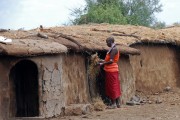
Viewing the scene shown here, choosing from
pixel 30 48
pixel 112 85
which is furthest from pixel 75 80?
pixel 30 48

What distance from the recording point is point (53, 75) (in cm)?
1127

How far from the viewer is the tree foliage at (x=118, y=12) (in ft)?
93.6

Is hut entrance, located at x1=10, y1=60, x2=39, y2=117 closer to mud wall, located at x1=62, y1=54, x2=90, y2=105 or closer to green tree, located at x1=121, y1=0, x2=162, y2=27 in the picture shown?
mud wall, located at x1=62, y1=54, x2=90, y2=105

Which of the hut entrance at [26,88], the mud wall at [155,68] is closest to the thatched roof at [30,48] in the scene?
the hut entrance at [26,88]

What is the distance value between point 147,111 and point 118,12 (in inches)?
710

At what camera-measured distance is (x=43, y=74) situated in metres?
11.0

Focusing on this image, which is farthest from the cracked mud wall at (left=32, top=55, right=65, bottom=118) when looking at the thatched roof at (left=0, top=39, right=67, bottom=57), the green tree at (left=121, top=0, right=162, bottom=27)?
the green tree at (left=121, top=0, right=162, bottom=27)

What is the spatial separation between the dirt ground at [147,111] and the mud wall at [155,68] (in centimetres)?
100

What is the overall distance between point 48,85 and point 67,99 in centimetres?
117

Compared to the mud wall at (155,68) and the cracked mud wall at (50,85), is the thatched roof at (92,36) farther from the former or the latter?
→ the mud wall at (155,68)

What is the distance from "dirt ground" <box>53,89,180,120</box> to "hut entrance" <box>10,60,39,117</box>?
802 mm

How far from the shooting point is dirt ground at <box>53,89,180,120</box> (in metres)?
11.2

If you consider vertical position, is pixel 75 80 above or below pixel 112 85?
above

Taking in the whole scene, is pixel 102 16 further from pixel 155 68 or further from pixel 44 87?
pixel 44 87
